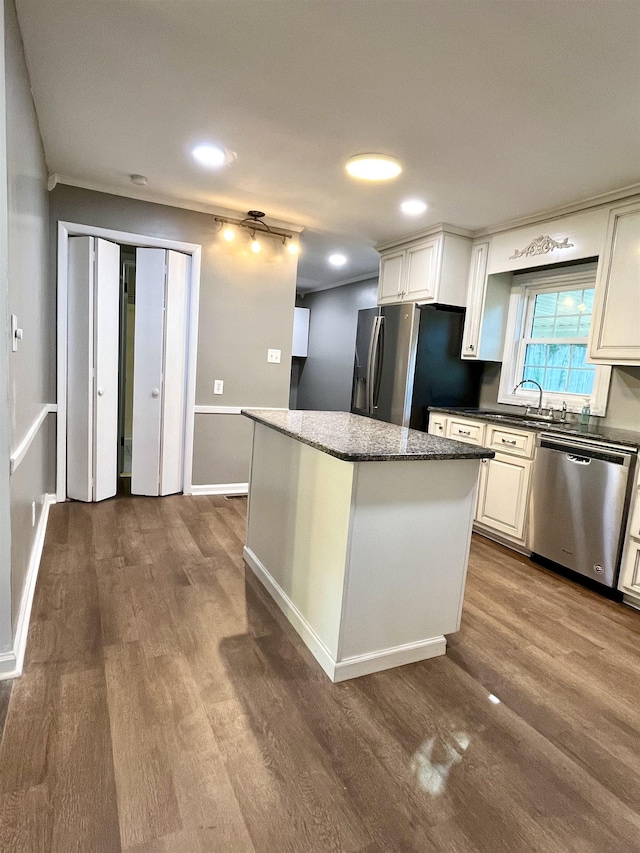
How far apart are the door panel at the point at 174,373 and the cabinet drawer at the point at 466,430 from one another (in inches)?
87.5

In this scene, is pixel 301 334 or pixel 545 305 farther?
pixel 301 334

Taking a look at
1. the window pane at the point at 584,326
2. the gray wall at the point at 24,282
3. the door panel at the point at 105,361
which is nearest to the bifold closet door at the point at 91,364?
the door panel at the point at 105,361

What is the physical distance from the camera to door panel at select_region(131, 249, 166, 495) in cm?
374

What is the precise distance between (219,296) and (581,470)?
298 centimetres

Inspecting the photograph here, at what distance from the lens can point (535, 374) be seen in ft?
12.9

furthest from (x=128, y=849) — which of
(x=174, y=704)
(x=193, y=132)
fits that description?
(x=193, y=132)

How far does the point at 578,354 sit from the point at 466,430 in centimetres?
99

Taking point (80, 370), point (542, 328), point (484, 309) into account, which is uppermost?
point (484, 309)

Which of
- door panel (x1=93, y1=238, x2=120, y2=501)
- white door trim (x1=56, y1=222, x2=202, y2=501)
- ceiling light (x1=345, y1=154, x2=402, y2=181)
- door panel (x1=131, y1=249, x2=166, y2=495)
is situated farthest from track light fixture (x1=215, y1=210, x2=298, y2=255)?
ceiling light (x1=345, y1=154, x2=402, y2=181)

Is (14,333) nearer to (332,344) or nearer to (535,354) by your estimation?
(535,354)

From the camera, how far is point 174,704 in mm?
1646

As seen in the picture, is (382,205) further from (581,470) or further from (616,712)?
(616,712)

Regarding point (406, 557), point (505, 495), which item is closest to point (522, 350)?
point (505, 495)

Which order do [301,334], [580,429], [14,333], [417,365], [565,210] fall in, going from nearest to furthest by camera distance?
[14,333], [580,429], [565,210], [417,365], [301,334]
